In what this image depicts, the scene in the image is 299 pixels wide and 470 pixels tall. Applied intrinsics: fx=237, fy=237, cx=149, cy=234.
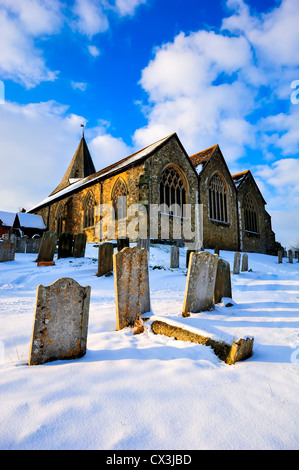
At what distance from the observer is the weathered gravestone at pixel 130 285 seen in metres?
3.47

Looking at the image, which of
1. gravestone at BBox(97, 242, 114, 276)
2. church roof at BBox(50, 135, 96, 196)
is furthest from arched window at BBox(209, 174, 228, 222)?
church roof at BBox(50, 135, 96, 196)

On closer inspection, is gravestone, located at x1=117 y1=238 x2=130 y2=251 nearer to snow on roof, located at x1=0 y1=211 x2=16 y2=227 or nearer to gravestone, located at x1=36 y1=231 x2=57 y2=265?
gravestone, located at x1=36 y1=231 x2=57 y2=265

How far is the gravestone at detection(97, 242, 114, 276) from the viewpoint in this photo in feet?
23.0

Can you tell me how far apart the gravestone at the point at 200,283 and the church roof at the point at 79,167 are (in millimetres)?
28942

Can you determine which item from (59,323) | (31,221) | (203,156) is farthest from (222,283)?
(31,221)

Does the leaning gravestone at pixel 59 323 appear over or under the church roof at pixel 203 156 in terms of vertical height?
under

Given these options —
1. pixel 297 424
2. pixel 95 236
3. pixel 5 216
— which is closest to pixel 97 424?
pixel 297 424

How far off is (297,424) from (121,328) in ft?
7.62

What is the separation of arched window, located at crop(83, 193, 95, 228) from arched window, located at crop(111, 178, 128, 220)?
9.75ft

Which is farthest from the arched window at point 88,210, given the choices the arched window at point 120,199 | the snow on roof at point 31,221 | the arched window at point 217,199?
the arched window at point 217,199

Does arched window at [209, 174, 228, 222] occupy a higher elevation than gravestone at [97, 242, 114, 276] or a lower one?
higher

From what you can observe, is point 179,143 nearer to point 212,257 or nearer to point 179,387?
point 212,257

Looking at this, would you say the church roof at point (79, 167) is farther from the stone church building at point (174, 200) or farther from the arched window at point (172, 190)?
the arched window at point (172, 190)

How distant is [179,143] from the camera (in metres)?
17.2
